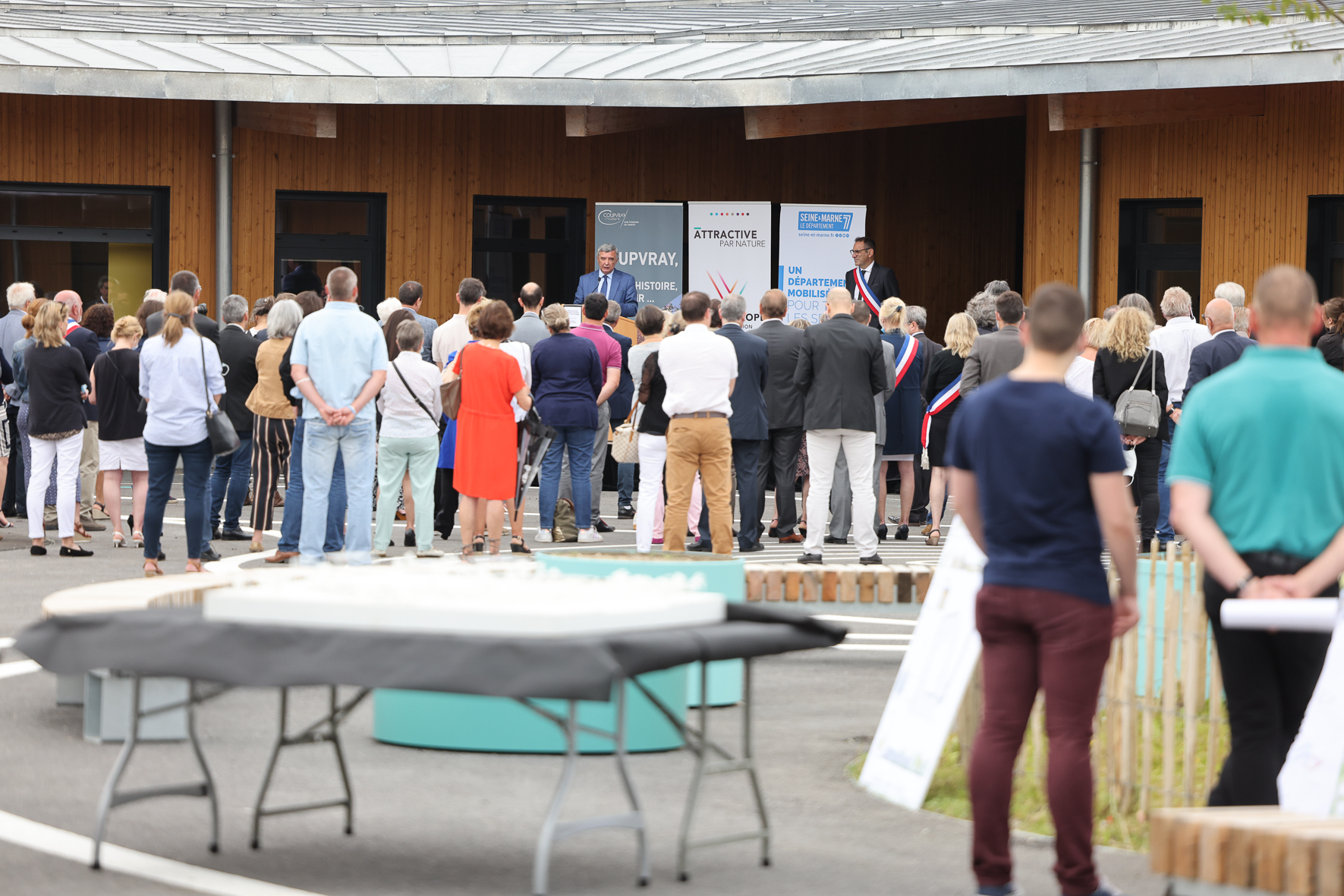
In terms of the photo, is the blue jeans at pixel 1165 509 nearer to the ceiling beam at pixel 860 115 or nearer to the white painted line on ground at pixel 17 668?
the ceiling beam at pixel 860 115

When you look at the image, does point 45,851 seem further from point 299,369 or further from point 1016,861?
point 299,369

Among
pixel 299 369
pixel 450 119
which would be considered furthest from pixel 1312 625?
pixel 450 119

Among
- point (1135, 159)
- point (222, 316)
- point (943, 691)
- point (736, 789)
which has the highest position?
point (1135, 159)

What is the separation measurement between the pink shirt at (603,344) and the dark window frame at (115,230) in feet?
A: 24.9

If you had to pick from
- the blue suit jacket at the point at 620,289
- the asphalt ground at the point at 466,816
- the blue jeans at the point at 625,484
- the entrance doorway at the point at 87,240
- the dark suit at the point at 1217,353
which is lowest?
the asphalt ground at the point at 466,816

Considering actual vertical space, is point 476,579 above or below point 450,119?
below

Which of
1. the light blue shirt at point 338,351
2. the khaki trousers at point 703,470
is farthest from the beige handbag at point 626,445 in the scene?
the light blue shirt at point 338,351

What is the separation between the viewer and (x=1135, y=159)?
17.8 meters

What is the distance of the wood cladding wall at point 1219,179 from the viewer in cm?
1706

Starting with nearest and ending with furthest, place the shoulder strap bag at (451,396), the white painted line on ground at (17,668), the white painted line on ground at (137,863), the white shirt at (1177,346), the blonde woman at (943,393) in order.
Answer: the white painted line on ground at (137,863) → the white painted line on ground at (17,668) → the shoulder strap bag at (451,396) → the white shirt at (1177,346) → the blonde woman at (943,393)

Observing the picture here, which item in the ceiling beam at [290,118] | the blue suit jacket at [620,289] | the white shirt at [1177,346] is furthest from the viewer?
the ceiling beam at [290,118]

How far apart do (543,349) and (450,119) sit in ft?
25.4

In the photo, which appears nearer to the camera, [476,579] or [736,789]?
[476,579]

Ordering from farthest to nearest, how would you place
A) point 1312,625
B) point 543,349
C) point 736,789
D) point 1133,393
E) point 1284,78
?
point 1284,78 < point 543,349 < point 1133,393 < point 736,789 < point 1312,625
